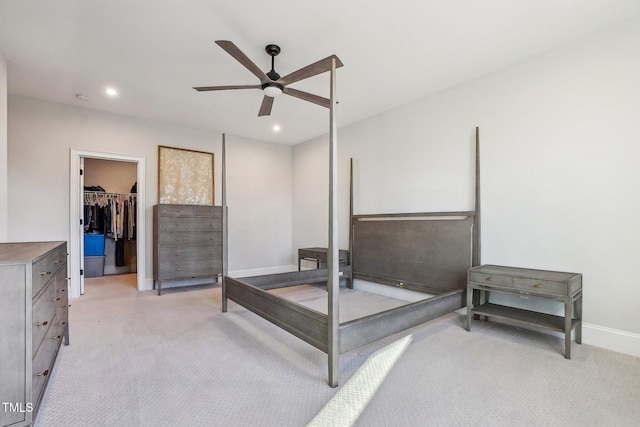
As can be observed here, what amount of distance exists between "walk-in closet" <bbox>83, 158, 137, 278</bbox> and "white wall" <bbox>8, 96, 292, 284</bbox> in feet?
5.79

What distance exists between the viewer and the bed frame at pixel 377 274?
2.04 metres

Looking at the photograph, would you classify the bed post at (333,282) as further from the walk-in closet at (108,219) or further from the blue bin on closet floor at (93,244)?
the blue bin on closet floor at (93,244)

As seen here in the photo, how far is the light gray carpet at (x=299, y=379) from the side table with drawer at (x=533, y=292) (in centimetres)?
21

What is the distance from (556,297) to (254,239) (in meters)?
4.76

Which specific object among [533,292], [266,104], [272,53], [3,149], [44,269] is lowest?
[533,292]

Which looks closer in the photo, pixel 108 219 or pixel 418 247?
pixel 418 247

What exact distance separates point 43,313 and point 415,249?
139 inches

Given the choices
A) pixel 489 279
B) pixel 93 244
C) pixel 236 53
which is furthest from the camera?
pixel 93 244

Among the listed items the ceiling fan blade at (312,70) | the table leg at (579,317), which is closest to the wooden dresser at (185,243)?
the ceiling fan blade at (312,70)

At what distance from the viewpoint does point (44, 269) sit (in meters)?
1.73

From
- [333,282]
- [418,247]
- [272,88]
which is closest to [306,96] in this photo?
[272,88]

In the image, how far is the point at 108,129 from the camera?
4.50 metres

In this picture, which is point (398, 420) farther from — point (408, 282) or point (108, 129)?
point (108, 129)

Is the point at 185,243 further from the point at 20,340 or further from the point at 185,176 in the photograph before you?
the point at 20,340
